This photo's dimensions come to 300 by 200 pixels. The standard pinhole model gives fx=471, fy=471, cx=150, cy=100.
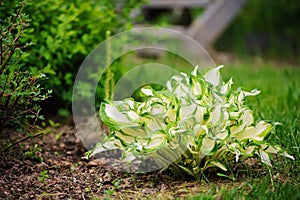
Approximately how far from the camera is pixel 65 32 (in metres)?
3.20

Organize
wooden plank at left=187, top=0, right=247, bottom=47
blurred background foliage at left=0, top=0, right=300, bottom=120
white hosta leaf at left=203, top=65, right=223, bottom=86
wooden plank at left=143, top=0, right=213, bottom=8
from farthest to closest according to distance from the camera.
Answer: wooden plank at left=143, top=0, right=213, bottom=8 → wooden plank at left=187, top=0, right=247, bottom=47 → blurred background foliage at left=0, top=0, right=300, bottom=120 → white hosta leaf at left=203, top=65, right=223, bottom=86

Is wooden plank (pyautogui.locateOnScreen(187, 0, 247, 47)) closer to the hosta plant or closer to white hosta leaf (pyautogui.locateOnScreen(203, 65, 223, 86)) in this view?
white hosta leaf (pyautogui.locateOnScreen(203, 65, 223, 86))

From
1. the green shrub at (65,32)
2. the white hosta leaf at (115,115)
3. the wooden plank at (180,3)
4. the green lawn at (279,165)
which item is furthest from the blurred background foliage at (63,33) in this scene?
the wooden plank at (180,3)

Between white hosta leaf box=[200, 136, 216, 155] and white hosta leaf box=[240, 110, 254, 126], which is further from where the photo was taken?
white hosta leaf box=[240, 110, 254, 126]

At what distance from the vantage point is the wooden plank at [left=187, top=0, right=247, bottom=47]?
6.22m

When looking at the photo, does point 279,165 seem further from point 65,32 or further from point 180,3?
point 180,3

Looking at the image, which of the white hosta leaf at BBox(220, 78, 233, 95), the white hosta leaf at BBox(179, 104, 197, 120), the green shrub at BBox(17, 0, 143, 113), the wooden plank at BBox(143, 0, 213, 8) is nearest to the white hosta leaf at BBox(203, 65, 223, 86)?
the white hosta leaf at BBox(220, 78, 233, 95)

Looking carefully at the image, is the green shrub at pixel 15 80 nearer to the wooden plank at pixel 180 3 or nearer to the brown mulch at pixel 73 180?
the brown mulch at pixel 73 180

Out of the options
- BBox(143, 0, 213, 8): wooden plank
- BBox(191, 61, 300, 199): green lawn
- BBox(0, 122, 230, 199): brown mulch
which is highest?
BBox(143, 0, 213, 8): wooden plank

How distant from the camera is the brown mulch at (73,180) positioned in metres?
2.22

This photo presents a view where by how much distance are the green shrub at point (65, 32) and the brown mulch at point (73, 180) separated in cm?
60

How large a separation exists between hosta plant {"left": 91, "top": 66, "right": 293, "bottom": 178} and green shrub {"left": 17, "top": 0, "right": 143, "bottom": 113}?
913 millimetres

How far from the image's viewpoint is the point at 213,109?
225 centimetres

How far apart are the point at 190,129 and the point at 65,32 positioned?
1.39 metres
